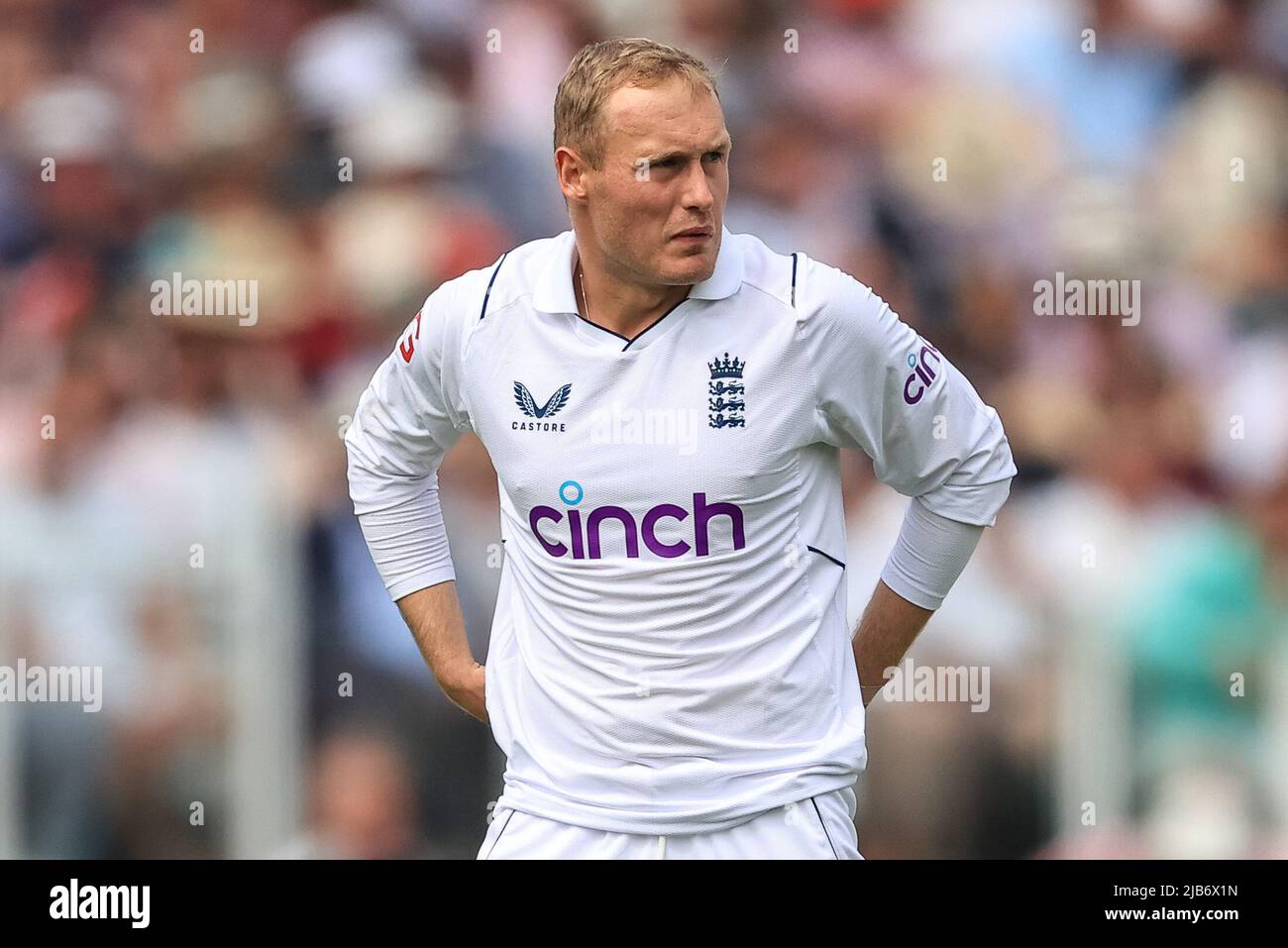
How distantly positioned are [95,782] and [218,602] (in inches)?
25.7

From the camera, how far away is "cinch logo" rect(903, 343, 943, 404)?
3.01 metres

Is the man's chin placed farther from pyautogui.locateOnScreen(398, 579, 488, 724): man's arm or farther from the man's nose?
pyautogui.locateOnScreen(398, 579, 488, 724): man's arm

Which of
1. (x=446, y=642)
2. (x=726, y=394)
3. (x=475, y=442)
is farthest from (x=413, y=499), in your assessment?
(x=475, y=442)

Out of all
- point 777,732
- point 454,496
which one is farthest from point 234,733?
point 777,732

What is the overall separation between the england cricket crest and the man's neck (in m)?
0.13

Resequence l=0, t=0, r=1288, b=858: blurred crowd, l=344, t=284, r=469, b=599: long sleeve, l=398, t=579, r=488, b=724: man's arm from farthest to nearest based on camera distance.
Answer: l=0, t=0, r=1288, b=858: blurred crowd
l=398, t=579, r=488, b=724: man's arm
l=344, t=284, r=469, b=599: long sleeve

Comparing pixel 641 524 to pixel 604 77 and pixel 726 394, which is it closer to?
pixel 726 394

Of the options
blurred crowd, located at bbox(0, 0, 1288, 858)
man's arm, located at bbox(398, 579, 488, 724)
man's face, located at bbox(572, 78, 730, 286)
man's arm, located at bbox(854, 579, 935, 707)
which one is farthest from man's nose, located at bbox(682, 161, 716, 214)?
blurred crowd, located at bbox(0, 0, 1288, 858)

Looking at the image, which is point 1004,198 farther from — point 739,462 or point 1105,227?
point 739,462

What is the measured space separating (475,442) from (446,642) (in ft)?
5.53

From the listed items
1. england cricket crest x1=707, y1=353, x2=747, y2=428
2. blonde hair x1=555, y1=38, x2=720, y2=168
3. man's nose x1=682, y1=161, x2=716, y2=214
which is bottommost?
england cricket crest x1=707, y1=353, x2=747, y2=428

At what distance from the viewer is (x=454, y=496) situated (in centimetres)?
505

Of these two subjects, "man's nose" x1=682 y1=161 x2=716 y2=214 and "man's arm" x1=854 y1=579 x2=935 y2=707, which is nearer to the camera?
"man's nose" x1=682 y1=161 x2=716 y2=214

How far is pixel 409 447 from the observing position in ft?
11.2
